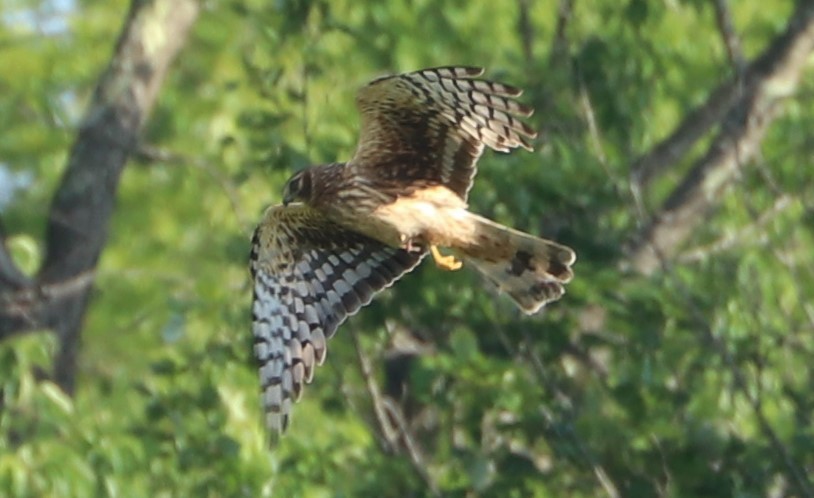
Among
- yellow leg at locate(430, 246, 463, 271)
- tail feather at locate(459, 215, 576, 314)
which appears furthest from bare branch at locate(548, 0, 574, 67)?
yellow leg at locate(430, 246, 463, 271)

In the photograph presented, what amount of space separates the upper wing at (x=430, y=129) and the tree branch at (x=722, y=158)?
2.26 m

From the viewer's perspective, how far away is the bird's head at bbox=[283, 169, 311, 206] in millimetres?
6906

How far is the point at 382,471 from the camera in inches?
307

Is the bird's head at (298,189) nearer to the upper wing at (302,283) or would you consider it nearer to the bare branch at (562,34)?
the upper wing at (302,283)

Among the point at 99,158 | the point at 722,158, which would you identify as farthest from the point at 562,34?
the point at 99,158

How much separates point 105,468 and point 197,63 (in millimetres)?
5863

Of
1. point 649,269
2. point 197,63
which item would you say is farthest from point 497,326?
point 197,63

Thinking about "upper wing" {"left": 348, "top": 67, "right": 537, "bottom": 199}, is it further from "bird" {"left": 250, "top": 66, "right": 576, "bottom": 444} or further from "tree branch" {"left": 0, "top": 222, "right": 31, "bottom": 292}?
"tree branch" {"left": 0, "top": 222, "right": 31, "bottom": 292}

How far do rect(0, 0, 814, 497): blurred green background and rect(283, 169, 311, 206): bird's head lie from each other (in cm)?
79

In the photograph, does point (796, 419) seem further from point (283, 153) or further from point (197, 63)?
point (197, 63)

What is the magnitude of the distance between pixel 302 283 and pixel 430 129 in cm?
76

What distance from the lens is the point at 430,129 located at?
6.93 meters

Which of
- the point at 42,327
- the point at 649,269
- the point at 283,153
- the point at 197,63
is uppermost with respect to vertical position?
the point at 283,153

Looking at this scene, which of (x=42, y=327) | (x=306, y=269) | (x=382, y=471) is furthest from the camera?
(x=42, y=327)
